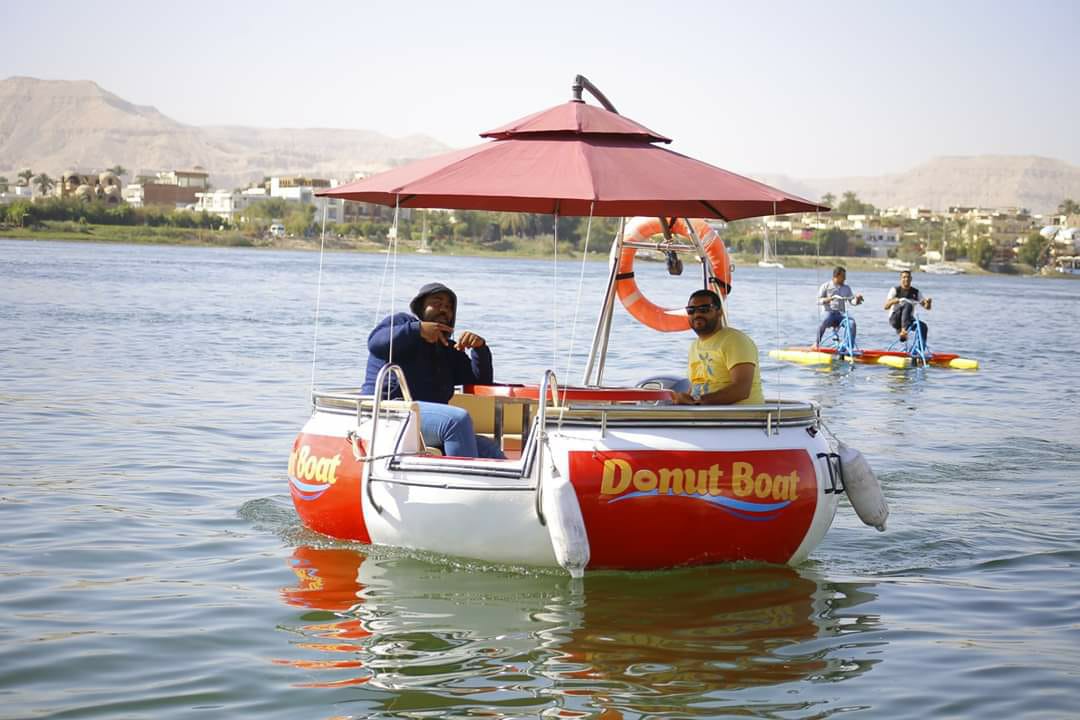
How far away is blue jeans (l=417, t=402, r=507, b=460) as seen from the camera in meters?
8.22

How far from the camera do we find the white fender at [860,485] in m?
8.62

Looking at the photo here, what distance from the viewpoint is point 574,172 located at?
7.89 meters

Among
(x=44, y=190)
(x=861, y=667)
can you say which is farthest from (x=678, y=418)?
(x=44, y=190)

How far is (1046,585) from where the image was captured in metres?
8.77

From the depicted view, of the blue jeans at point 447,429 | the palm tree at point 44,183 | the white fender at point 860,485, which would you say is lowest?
the white fender at point 860,485

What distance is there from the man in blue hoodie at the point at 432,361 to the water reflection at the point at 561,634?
0.81 meters

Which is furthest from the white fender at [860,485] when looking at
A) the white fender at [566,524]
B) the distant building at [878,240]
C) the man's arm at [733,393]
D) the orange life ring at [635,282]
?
the distant building at [878,240]

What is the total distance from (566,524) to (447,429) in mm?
1140

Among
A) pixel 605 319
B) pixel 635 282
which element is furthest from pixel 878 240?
pixel 605 319

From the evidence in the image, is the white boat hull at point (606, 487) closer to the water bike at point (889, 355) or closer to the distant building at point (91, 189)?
the water bike at point (889, 355)

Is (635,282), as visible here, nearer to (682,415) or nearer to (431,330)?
(431,330)

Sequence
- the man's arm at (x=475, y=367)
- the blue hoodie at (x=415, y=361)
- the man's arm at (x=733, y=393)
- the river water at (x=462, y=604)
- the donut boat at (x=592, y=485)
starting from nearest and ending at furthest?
the river water at (x=462, y=604), the donut boat at (x=592, y=485), the man's arm at (x=733, y=393), the blue hoodie at (x=415, y=361), the man's arm at (x=475, y=367)

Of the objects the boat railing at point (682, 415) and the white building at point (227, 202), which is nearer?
the boat railing at point (682, 415)

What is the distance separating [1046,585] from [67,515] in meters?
6.61
